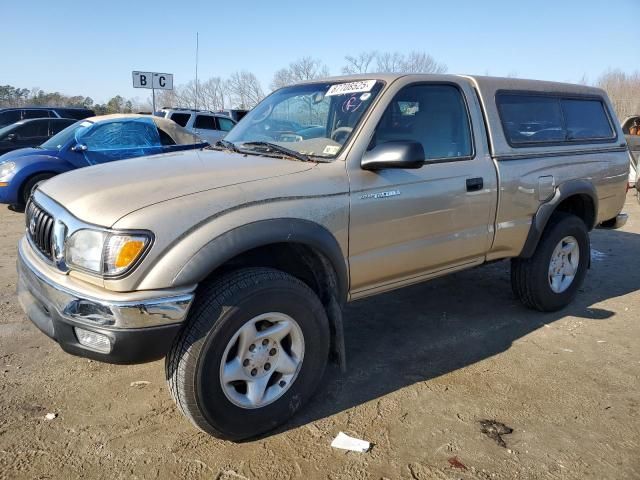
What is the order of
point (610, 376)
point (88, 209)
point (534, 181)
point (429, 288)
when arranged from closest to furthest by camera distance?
point (88, 209) → point (610, 376) → point (534, 181) → point (429, 288)

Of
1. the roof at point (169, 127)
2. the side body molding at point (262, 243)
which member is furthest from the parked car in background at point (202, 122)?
the side body molding at point (262, 243)

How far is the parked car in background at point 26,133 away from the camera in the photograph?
1156 centimetres

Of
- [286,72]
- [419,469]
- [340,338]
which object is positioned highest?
[286,72]

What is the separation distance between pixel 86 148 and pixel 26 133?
4290 mm

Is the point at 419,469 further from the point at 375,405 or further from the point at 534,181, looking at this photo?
the point at 534,181

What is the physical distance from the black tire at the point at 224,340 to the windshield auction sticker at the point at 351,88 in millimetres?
1412

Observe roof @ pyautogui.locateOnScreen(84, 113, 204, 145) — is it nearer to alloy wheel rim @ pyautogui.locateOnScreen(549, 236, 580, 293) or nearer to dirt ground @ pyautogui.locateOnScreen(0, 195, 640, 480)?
dirt ground @ pyautogui.locateOnScreen(0, 195, 640, 480)

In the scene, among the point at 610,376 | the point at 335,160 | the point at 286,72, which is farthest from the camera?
the point at 286,72

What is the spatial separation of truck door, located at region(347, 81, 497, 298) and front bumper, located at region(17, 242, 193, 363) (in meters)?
1.16

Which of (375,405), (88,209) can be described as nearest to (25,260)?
(88,209)

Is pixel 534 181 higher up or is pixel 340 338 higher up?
pixel 534 181

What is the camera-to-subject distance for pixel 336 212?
292 cm

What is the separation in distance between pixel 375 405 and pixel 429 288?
2.36 metres

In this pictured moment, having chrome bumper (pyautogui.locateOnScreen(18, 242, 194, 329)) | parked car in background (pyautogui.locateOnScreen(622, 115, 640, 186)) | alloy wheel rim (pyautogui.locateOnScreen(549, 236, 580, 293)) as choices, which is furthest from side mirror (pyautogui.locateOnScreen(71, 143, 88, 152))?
parked car in background (pyautogui.locateOnScreen(622, 115, 640, 186))
